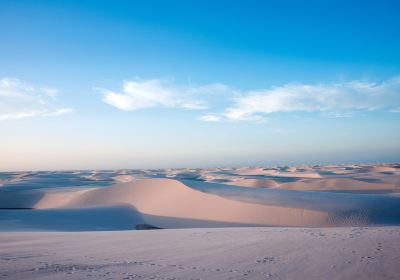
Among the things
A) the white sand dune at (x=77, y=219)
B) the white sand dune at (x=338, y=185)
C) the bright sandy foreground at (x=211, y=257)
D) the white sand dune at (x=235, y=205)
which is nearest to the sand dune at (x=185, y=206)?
the white sand dune at (x=235, y=205)

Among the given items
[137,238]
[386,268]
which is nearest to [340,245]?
[386,268]

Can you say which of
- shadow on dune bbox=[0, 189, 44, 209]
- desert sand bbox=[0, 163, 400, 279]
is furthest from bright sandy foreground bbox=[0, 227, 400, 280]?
shadow on dune bbox=[0, 189, 44, 209]

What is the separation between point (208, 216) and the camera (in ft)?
44.6

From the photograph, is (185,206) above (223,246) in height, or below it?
below

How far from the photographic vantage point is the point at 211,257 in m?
4.43

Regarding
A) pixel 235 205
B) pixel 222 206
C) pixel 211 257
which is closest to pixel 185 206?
pixel 222 206

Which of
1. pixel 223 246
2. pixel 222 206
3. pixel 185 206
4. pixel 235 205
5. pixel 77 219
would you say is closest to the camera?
pixel 223 246

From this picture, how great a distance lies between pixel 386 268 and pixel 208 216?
10192mm

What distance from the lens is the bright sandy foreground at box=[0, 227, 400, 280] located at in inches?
141

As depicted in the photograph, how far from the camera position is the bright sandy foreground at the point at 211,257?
3590 millimetres

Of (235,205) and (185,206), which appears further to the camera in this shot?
(185,206)

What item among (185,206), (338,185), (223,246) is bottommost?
(338,185)

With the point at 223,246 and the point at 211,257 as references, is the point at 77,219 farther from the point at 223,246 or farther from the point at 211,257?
the point at 211,257

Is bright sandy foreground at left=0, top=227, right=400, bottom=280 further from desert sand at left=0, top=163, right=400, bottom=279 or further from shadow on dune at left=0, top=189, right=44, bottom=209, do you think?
shadow on dune at left=0, top=189, right=44, bottom=209
